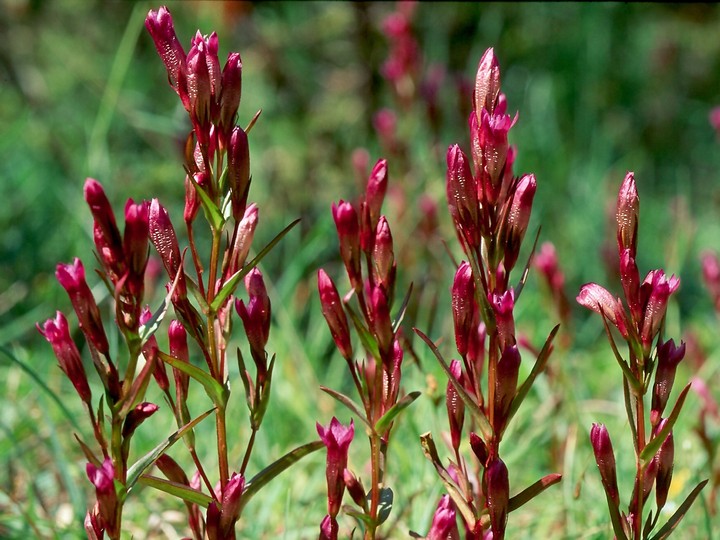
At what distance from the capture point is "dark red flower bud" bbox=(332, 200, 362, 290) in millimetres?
1260

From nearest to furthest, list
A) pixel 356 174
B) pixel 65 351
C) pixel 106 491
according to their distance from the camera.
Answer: pixel 106 491
pixel 65 351
pixel 356 174

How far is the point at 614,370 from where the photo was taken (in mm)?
3088

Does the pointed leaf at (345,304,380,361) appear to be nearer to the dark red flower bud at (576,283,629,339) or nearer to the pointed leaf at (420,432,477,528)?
the pointed leaf at (420,432,477,528)

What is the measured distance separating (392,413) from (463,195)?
12.0 inches

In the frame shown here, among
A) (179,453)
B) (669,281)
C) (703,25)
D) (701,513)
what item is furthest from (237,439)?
(703,25)

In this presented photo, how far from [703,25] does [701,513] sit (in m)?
4.39

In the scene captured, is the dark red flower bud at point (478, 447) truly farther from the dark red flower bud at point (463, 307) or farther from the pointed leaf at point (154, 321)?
the pointed leaf at point (154, 321)

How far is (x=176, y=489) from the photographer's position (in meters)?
1.19

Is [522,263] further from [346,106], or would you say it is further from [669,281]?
[669,281]

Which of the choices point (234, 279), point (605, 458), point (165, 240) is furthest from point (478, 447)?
point (165, 240)

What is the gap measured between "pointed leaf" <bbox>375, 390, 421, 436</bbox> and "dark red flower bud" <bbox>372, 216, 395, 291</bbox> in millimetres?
151

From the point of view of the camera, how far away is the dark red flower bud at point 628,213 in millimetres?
1178

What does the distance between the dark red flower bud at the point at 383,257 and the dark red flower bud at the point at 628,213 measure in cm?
31

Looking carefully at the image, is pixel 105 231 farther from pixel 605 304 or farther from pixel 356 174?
pixel 356 174
